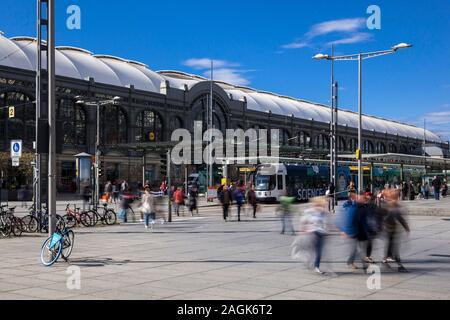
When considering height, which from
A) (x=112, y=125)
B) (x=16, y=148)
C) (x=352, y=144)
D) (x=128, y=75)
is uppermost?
(x=128, y=75)

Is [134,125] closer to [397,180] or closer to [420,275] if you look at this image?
[397,180]

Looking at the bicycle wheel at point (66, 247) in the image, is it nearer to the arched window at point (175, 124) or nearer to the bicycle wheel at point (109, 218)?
the bicycle wheel at point (109, 218)

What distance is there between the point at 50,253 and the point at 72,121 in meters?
52.3

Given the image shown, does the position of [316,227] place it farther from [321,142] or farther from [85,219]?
[321,142]

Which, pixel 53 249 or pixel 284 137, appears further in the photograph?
pixel 284 137

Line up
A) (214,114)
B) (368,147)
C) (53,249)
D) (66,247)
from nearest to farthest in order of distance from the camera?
(53,249) < (66,247) < (214,114) < (368,147)

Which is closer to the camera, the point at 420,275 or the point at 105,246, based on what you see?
the point at 420,275

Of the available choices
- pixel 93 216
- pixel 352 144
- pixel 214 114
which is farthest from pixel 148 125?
pixel 352 144

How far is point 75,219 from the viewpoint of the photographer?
2273cm

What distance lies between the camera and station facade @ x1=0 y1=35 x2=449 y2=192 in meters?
56.2

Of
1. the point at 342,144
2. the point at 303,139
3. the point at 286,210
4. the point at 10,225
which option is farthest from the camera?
the point at 342,144

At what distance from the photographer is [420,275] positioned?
35.7 feet
